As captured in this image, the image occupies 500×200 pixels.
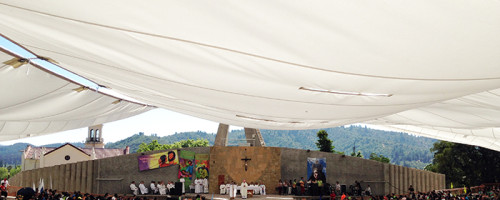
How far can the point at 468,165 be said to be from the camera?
48812 millimetres

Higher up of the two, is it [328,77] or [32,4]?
[32,4]

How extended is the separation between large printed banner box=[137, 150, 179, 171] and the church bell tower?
86918 mm

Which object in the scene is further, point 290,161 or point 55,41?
point 290,161

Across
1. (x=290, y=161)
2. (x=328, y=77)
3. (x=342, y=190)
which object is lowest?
(x=342, y=190)

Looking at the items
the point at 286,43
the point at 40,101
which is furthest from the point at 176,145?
the point at 286,43

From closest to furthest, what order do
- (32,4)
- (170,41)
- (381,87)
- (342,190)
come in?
(32,4)
(170,41)
(381,87)
(342,190)

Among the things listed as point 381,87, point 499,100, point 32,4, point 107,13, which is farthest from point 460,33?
point 499,100

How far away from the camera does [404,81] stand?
6168mm

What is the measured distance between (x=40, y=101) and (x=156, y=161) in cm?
1472

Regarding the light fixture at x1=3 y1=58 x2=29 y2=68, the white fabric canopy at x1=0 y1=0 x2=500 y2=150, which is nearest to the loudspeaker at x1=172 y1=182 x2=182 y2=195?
the light fixture at x1=3 y1=58 x2=29 y2=68

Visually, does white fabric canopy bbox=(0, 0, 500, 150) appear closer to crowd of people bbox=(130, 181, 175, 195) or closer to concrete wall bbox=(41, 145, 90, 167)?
crowd of people bbox=(130, 181, 175, 195)

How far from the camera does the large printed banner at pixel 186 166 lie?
28.2m

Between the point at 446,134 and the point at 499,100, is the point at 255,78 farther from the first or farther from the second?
the point at 446,134

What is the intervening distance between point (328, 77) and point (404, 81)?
109 centimetres
